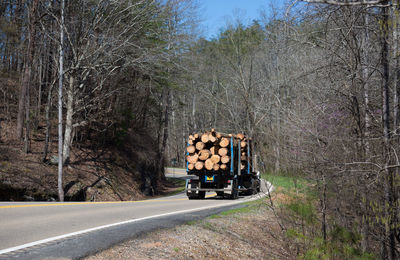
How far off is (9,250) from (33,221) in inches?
103

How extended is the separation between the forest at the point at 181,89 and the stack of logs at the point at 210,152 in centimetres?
174

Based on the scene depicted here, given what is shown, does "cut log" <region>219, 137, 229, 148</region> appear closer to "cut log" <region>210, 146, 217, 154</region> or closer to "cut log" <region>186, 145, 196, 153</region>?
"cut log" <region>210, 146, 217, 154</region>

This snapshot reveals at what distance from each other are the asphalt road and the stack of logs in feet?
20.5

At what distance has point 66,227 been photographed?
779cm

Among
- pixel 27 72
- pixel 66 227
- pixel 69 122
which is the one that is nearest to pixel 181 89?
pixel 69 122

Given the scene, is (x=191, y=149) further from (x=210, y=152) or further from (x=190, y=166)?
(x=210, y=152)

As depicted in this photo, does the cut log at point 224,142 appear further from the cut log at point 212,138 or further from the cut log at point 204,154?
the cut log at point 204,154

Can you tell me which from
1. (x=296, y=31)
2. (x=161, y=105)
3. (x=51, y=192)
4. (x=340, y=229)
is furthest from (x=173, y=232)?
(x=161, y=105)

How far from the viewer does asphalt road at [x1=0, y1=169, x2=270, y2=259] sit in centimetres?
591

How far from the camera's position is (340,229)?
47.0 feet

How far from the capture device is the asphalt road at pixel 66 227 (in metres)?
5.91

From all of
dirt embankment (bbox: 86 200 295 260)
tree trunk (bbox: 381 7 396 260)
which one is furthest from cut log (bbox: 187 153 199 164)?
tree trunk (bbox: 381 7 396 260)

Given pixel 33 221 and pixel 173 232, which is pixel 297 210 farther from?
pixel 33 221

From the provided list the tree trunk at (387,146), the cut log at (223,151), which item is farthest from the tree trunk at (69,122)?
the tree trunk at (387,146)
